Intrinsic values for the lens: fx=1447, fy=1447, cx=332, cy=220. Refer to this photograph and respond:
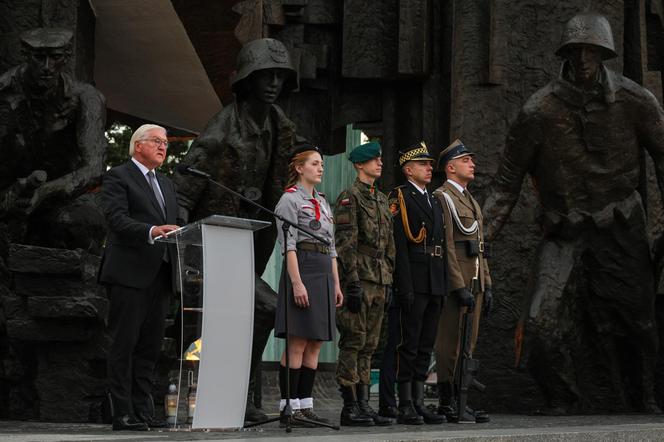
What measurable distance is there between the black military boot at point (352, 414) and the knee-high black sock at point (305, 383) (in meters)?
0.36

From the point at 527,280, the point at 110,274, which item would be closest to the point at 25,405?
the point at 110,274

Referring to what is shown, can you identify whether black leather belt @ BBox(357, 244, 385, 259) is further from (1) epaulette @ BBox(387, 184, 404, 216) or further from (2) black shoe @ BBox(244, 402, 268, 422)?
(2) black shoe @ BBox(244, 402, 268, 422)

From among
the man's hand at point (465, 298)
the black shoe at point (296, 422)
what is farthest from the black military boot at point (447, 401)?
the black shoe at point (296, 422)

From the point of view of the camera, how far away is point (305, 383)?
28.8ft

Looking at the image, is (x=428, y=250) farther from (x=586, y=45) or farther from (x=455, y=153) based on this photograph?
(x=586, y=45)

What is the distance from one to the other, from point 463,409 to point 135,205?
9.01ft

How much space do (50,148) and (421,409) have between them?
3.42 metres

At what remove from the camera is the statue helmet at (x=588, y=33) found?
10.6 m

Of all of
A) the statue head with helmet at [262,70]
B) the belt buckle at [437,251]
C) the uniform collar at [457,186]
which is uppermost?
the statue head with helmet at [262,70]

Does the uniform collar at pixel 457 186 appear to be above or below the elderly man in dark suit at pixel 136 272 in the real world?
above

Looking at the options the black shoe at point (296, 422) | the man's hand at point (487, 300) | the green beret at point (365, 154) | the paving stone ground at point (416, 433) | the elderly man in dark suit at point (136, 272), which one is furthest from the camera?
the man's hand at point (487, 300)

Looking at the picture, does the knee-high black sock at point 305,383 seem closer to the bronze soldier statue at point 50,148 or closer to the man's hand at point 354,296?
the man's hand at point 354,296

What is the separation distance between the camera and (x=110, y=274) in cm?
816

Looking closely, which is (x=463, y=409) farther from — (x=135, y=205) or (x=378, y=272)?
(x=135, y=205)
